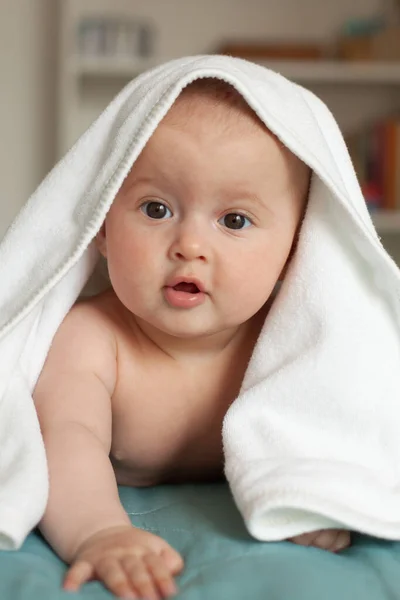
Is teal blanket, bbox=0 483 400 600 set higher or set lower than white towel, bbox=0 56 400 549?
lower

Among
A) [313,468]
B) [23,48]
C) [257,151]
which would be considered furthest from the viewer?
[23,48]

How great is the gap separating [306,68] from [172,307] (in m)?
2.42

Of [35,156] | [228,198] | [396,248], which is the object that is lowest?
[396,248]

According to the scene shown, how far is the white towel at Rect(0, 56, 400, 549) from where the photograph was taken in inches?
30.5

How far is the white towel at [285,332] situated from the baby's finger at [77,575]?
3.2 inches

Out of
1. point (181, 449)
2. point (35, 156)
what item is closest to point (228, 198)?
point (181, 449)

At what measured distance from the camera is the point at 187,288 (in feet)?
2.97

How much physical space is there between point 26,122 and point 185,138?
268 centimetres

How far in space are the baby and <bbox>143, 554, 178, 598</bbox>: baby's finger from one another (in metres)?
0.09

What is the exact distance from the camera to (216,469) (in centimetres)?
104

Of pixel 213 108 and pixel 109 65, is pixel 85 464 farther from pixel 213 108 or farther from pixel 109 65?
pixel 109 65

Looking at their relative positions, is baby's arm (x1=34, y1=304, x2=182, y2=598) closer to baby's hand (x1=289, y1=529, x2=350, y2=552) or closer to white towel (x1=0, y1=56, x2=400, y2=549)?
white towel (x1=0, y1=56, x2=400, y2=549)

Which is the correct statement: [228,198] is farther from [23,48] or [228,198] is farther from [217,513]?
[23,48]

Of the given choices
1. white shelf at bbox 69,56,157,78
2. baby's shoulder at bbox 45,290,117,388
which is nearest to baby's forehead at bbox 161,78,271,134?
baby's shoulder at bbox 45,290,117,388
